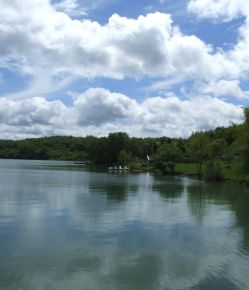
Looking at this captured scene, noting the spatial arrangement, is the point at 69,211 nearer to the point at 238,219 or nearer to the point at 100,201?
the point at 100,201

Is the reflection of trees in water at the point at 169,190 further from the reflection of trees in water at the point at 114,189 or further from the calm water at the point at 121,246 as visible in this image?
the calm water at the point at 121,246

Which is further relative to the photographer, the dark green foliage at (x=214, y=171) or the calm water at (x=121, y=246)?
the dark green foliage at (x=214, y=171)

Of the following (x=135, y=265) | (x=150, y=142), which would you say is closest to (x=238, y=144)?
(x=135, y=265)

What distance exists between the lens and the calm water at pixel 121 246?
54.8 ft

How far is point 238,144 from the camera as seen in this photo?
79250 mm

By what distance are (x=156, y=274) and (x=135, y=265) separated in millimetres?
1468

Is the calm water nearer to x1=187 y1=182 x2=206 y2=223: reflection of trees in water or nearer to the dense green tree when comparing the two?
x1=187 y1=182 x2=206 y2=223: reflection of trees in water

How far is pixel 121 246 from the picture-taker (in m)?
22.4

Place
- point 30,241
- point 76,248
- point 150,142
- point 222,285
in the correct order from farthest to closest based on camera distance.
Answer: point 150,142 < point 30,241 < point 76,248 < point 222,285

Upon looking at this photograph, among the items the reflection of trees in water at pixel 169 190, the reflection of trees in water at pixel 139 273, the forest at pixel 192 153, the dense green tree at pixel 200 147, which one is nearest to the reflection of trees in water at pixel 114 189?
the reflection of trees in water at pixel 169 190

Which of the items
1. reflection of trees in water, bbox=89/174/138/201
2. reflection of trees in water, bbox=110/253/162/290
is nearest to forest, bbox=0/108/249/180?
reflection of trees in water, bbox=89/174/138/201

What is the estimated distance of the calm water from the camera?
16703 mm

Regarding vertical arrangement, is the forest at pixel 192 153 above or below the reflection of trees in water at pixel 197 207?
above

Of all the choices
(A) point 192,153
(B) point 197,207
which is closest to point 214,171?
(A) point 192,153
